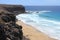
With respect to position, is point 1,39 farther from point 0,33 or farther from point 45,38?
point 45,38

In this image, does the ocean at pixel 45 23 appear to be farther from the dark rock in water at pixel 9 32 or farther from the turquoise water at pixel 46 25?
the dark rock in water at pixel 9 32

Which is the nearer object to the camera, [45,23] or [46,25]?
[46,25]

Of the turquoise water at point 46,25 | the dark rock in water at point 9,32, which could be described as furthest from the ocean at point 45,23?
the dark rock in water at point 9,32

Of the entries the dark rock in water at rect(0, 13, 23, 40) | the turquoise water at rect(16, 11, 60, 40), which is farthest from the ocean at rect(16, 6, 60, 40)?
the dark rock in water at rect(0, 13, 23, 40)

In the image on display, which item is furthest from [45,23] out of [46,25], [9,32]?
[9,32]

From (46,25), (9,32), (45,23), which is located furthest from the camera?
(45,23)

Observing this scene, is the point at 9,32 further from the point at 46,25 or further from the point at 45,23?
the point at 45,23

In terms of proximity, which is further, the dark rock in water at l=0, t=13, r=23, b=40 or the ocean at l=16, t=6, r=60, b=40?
the ocean at l=16, t=6, r=60, b=40

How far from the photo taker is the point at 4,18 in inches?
655

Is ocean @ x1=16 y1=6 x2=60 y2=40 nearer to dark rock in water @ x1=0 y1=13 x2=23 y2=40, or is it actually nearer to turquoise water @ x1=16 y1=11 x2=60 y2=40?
turquoise water @ x1=16 y1=11 x2=60 y2=40

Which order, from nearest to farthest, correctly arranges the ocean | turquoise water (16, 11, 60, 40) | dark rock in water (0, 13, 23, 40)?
dark rock in water (0, 13, 23, 40), turquoise water (16, 11, 60, 40), the ocean

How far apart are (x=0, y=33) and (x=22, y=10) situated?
59.1 meters

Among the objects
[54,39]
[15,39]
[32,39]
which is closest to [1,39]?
[15,39]

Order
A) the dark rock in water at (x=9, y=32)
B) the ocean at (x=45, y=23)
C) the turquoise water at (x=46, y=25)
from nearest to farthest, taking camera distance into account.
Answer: the dark rock in water at (x=9, y=32) < the turquoise water at (x=46, y=25) < the ocean at (x=45, y=23)
